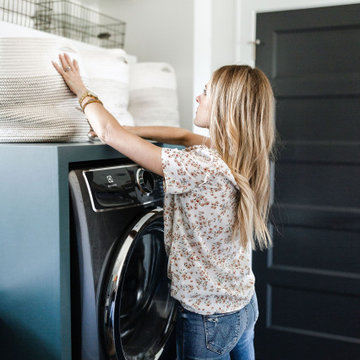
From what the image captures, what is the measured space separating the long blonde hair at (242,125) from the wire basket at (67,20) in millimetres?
898

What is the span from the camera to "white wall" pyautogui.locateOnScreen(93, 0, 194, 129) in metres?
2.24

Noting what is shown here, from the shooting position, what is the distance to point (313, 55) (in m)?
2.28

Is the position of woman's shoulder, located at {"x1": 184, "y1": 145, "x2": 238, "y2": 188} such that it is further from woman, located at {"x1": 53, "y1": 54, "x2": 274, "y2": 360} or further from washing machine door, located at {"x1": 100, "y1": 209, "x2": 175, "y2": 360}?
washing machine door, located at {"x1": 100, "y1": 209, "x2": 175, "y2": 360}

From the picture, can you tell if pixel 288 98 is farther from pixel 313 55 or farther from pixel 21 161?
pixel 21 161

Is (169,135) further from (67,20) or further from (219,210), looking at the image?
(67,20)

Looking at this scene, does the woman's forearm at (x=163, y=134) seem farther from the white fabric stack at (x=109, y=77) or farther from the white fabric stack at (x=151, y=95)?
the white fabric stack at (x=151, y=95)

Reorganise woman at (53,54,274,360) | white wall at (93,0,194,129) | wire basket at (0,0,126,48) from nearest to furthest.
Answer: woman at (53,54,274,360) → wire basket at (0,0,126,48) → white wall at (93,0,194,129)

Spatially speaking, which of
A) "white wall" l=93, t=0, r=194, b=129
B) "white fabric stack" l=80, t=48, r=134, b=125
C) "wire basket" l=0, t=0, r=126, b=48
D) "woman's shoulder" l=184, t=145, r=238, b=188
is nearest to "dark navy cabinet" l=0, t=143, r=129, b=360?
"woman's shoulder" l=184, t=145, r=238, b=188

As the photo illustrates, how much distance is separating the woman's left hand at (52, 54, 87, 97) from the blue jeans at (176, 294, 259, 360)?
0.70 metres

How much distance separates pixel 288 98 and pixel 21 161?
1584mm

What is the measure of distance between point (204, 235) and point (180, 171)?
222mm

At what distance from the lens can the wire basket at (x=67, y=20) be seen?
1820 millimetres

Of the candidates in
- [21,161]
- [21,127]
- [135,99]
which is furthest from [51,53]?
[135,99]

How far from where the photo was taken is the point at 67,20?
→ 2.16 m
